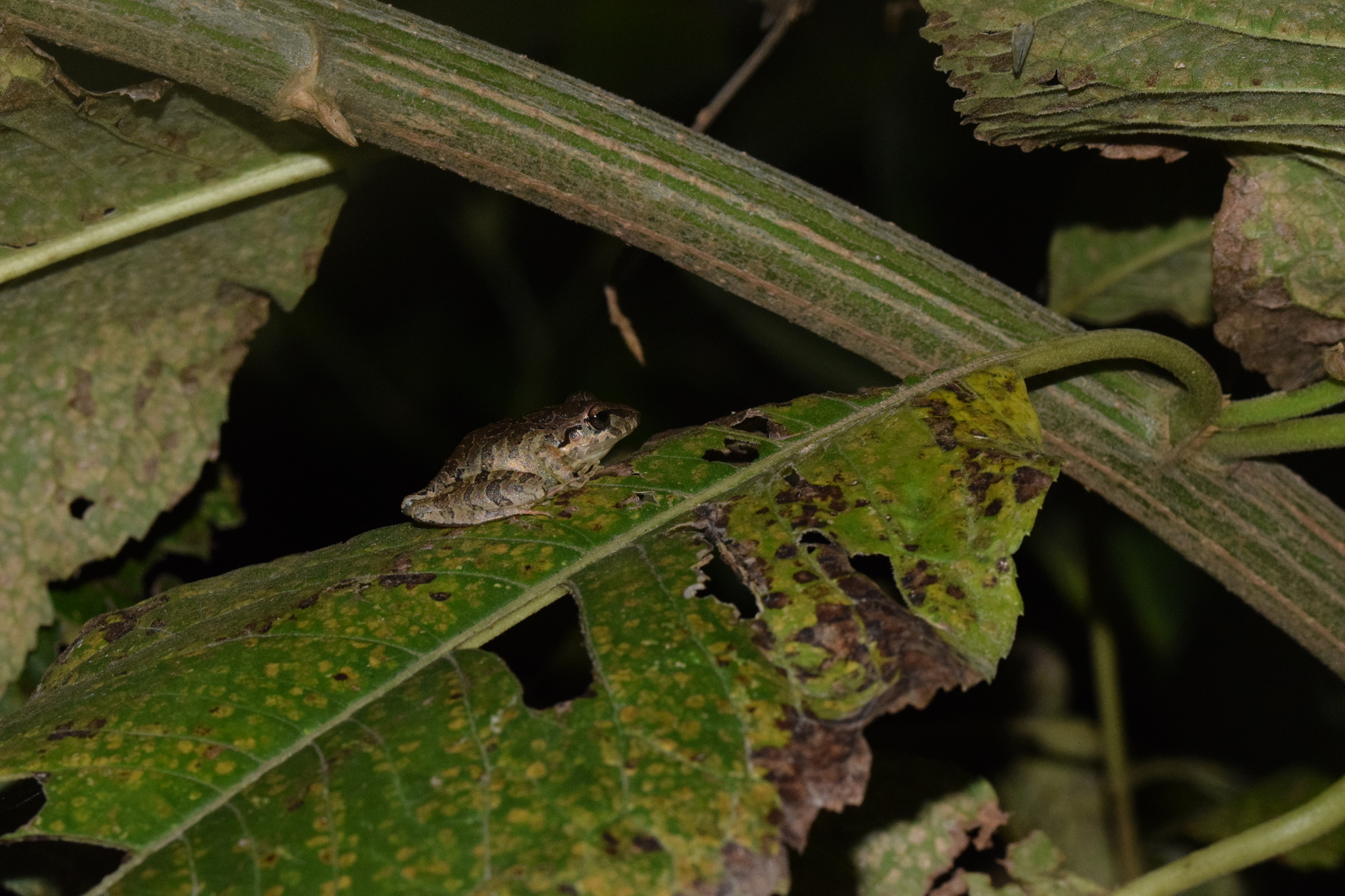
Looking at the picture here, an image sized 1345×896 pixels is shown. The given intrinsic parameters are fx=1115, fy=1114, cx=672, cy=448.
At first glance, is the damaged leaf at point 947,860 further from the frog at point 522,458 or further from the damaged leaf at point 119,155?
the damaged leaf at point 119,155

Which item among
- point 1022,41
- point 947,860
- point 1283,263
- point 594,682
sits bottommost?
point 947,860

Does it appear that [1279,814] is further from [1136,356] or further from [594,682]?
[594,682]

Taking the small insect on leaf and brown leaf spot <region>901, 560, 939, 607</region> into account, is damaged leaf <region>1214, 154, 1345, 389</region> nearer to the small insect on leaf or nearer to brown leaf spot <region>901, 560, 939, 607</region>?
the small insect on leaf

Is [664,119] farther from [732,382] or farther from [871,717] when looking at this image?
[732,382]

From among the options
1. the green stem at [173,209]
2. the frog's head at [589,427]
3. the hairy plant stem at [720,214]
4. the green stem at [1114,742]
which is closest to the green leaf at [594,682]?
the hairy plant stem at [720,214]

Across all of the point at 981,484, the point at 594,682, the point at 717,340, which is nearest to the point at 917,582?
the point at 981,484

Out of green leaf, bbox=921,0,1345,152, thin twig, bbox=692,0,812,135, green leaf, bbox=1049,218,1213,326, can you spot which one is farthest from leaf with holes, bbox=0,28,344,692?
green leaf, bbox=1049,218,1213,326

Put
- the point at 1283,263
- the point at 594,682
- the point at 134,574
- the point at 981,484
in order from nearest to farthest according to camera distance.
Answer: the point at 594,682 → the point at 981,484 → the point at 1283,263 → the point at 134,574
